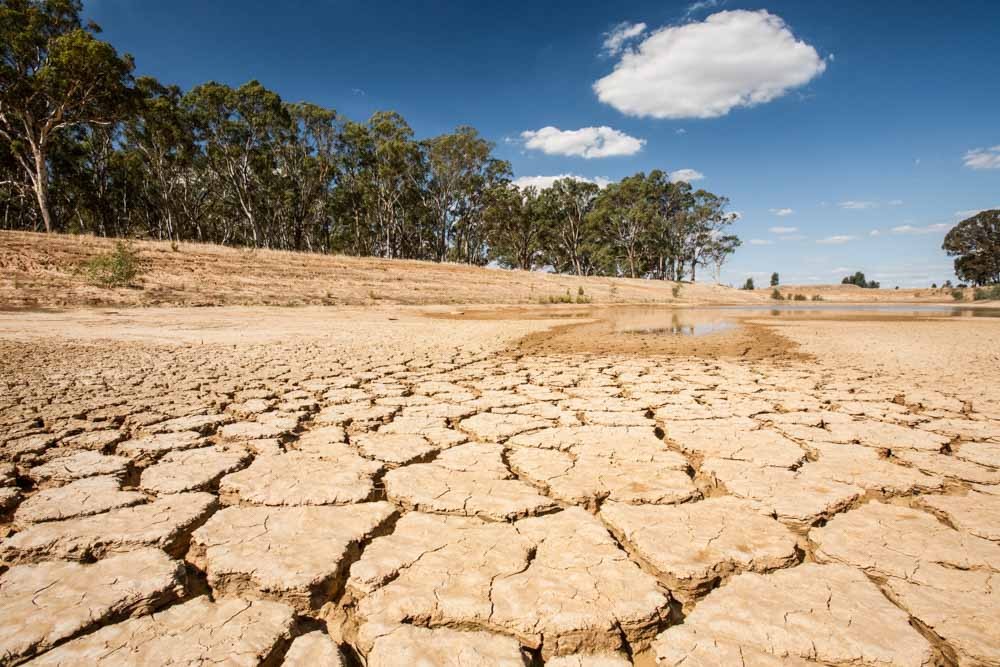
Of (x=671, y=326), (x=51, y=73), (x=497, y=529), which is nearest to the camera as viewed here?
(x=497, y=529)

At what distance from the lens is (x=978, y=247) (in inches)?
1574

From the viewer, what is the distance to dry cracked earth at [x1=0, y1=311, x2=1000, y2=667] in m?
0.93

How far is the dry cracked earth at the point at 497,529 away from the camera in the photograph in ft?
3.05

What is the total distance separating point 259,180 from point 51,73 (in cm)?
1418

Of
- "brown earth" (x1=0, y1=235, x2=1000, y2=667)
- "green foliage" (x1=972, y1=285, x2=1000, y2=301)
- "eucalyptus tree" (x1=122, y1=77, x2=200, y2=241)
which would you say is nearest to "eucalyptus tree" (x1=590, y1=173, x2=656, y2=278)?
"green foliage" (x1=972, y1=285, x2=1000, y2=301)

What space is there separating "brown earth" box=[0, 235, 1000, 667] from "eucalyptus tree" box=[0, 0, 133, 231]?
22037 millimetres

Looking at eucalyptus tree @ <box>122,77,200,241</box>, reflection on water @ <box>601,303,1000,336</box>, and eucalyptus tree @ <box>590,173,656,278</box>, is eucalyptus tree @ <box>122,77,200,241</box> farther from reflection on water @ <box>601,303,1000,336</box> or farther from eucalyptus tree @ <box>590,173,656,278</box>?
eucalyptus tree @ <box>590,173,656,278</box>

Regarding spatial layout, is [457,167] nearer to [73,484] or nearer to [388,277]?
[388,277]

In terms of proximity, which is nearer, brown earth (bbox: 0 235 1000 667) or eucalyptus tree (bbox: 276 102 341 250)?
brown earth (bbox: 0 235 1000 667)

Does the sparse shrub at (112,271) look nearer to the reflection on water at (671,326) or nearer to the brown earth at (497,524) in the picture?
the brown earth at (497,524)

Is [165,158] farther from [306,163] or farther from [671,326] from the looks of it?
[671,326]

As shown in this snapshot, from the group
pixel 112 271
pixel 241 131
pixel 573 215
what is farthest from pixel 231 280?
pixel 573 215

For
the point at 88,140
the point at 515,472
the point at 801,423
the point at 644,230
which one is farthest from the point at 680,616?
the point at 644,230

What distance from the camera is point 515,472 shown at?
1798mm
